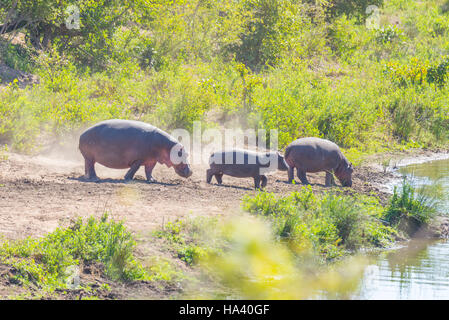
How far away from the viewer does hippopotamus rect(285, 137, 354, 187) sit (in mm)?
13406

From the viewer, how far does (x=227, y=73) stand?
2020cm

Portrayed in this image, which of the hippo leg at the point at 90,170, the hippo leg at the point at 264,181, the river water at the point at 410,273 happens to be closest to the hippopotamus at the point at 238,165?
the hippo leg at the point at 264,181

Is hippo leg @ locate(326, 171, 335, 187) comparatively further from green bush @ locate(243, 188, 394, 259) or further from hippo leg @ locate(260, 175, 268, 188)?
green bush @ locate(243, 188, 394, 259)

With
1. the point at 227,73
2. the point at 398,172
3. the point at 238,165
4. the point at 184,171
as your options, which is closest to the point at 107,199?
the point at 184,171

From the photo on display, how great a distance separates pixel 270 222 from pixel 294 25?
546 inches

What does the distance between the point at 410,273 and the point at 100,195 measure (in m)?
4.50

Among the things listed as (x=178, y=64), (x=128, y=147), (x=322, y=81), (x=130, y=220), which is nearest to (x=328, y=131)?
(x=322, y=81)

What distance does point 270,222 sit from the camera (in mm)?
9688

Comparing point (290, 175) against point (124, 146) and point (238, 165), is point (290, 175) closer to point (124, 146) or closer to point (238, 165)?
point (238, 165)

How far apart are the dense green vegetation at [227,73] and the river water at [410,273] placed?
6.28 m

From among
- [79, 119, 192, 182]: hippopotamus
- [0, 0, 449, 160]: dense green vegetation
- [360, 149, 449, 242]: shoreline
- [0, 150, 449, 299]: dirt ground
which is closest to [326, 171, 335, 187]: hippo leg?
[0, 150, 449, 299]: dirt ground

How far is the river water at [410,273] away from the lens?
27.3 ft

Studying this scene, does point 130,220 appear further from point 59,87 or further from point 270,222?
point 59,87

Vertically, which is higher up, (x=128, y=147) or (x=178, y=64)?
(x=178, y=64)
